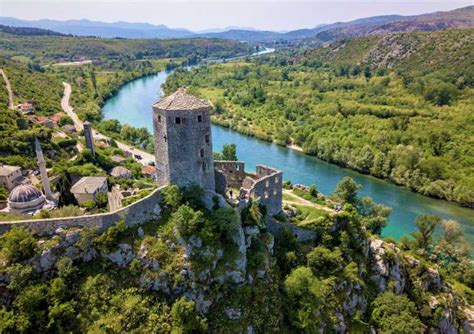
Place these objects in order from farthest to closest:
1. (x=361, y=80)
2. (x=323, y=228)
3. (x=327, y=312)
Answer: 1. (x=361, y=80)
2. (x=323, y=228)
3. (x=327, y=312)

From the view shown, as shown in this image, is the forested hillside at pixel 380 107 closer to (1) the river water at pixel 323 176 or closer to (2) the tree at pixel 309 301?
(1) the river water at pixel 323 176

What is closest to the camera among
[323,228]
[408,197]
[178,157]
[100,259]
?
[100,259]

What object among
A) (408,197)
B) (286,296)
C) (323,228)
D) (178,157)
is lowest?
(408,197)

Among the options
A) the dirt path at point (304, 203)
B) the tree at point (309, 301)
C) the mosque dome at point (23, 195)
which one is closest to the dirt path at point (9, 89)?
the mosque dome at point (23, 195)

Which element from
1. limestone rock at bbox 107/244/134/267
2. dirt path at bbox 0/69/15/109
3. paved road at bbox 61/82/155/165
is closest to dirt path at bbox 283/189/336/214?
limestone rock at bbox 107/244/134/267

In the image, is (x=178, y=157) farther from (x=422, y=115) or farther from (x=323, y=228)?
(x=422, y=115)

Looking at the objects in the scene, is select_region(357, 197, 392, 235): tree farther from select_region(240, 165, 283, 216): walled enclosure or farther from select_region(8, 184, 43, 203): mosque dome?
select_region(8, 184, 43, 203): mosque dome

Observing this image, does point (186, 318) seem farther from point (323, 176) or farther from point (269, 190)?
point (323, 176)

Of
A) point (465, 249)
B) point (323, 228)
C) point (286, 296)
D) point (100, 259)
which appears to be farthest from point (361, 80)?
point (100, 259)
